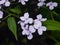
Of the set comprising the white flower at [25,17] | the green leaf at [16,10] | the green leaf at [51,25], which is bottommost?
the green leaf at [51,25]

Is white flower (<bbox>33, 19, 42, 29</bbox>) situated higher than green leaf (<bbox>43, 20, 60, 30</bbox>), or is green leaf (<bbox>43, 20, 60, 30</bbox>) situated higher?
white flower (<bbox>33, 19, 42, 29</bbox>)

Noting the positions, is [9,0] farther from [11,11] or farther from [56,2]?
[56,2]

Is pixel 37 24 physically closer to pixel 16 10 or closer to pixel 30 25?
pixel 30 25

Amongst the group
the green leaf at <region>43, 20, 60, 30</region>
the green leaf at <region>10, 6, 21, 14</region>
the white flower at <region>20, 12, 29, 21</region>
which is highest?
the white flower at <region>20, 12, 29, 21</region>

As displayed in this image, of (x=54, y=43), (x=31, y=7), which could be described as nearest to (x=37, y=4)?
(x=31, y=7)

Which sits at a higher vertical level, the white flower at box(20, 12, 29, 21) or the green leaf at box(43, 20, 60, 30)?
the white flower at box(20, 12, 29, 21)

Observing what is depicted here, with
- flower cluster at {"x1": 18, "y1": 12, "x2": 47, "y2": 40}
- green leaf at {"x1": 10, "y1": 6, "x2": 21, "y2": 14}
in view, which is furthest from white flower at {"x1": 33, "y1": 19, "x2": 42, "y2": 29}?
green leaf at {"x1": 10, "y1": 6, "x2": 21, "y2": 14}

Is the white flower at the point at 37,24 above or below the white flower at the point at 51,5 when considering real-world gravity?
below

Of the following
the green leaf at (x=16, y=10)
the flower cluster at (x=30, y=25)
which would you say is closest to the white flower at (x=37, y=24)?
the flower cluster at (x=30, y=25)

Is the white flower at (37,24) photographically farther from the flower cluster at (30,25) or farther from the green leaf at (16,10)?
the green leaf at (16,10)

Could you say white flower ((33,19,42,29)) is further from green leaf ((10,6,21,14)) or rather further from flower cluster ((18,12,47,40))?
green leaf ((10,6,21,14))

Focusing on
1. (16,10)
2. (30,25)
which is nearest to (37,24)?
(30,25)
